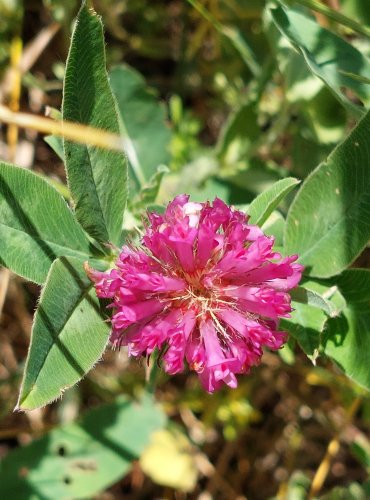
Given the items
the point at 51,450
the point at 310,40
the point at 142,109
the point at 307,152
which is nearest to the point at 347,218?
the point at 310,40

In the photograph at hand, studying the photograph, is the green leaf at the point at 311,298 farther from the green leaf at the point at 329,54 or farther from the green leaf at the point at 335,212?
the green leaf at the point at 329,54

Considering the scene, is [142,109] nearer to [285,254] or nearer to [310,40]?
[310,40]

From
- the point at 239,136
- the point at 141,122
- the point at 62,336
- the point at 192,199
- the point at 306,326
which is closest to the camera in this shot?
the point at 62,336

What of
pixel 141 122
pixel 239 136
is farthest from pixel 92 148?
pixel 239 136

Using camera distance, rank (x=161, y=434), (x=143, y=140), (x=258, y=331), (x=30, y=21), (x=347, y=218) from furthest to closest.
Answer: (x=30, y=21), (x=161, y=434), (x=143, y=140), (x=347, y=218), (x=258, y=331)

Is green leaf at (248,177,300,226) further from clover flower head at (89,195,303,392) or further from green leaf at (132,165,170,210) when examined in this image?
green leaf at (132,165,170,210)

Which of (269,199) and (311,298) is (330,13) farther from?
(311,298)
